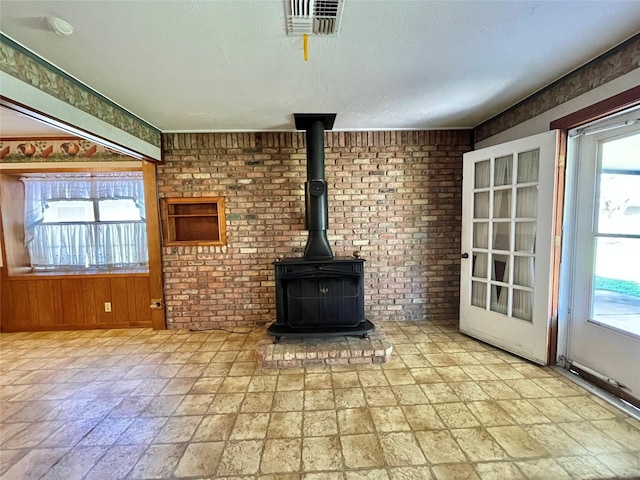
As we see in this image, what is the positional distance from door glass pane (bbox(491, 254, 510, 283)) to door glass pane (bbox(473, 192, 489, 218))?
44cm

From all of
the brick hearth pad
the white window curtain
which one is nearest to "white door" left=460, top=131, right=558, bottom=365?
the brick hearth pad

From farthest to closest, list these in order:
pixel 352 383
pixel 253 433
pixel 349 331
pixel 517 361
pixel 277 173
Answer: pixel 277 173, pixel 349 331, pixel 517 361, pixel 352 383, pixel 253 433

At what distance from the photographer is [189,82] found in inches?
78.5

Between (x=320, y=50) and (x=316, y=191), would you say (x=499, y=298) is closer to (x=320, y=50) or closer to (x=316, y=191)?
(x=316, y=191)

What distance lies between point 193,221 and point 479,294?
3389 mm

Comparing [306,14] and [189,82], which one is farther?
[189,82]

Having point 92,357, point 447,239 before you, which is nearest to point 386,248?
point 447,239

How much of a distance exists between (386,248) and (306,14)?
2.47 meters

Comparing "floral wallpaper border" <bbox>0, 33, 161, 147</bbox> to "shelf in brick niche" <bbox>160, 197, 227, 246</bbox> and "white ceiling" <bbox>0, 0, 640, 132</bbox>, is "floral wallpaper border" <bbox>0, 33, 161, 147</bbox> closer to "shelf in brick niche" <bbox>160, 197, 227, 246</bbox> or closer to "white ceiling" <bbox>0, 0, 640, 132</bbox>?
"white ceiling" <bbox>0, 0, 640, 132</bbox>

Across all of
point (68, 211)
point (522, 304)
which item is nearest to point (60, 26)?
point (68, 211)

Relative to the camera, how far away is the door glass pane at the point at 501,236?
2549 millimetres

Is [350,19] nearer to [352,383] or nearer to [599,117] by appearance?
[599,117]

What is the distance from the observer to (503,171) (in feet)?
8.44

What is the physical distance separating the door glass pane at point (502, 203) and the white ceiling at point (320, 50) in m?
0.85
